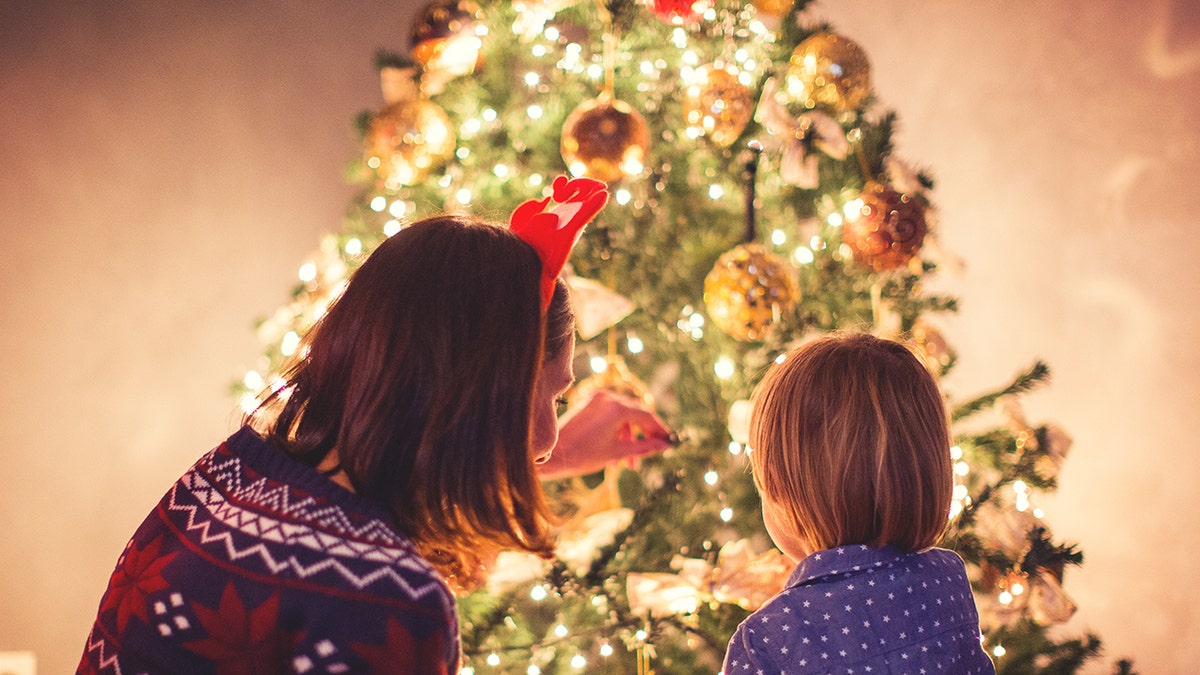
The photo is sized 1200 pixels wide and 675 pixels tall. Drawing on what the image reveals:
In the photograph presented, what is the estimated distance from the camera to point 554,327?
93cm

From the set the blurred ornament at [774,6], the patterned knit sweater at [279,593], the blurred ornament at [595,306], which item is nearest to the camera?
the patterned knit sweater at [279,593]

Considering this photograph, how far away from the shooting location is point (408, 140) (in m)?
1.70

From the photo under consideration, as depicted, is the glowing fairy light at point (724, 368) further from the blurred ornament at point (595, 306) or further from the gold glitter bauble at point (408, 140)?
the gold glitter bauble at point (408, 140)

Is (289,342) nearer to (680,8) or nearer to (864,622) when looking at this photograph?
(680,8)

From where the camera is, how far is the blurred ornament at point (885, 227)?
1583mm

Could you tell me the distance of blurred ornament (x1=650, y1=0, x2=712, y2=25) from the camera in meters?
1.64

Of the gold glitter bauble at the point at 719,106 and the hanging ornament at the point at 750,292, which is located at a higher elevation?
the gold glitter bauble at the point at 719,106

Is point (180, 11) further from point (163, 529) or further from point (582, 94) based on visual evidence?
point (163, 529)

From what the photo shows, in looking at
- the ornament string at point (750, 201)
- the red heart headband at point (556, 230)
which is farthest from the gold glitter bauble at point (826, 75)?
the red heart headband at point (556, 230)

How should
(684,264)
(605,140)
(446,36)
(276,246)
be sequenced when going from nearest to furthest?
1. (605,140)
2. (446,36)
3. (684,264)
4. (276,246)

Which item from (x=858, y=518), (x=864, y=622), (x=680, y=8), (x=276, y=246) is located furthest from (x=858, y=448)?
(x=276, y=246)

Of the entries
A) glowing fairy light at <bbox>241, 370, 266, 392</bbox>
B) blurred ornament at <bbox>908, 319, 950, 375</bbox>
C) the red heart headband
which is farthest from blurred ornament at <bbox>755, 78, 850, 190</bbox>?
glowing fairy light at <bbox>241, 370, 266, 392</bbox>

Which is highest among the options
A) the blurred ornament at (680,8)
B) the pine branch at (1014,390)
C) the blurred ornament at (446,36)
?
the blurred ornament at (680,8)

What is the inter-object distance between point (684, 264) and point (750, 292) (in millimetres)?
424
